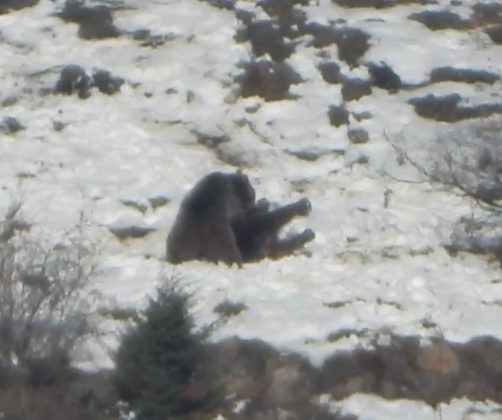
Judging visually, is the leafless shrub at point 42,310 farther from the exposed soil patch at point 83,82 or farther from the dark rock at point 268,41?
the dark rock at point 268,41

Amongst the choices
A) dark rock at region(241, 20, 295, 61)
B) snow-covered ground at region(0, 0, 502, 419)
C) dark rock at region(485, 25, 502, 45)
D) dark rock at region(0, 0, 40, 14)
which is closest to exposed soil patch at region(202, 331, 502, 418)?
snow-covered ground at region(0, 0, 502, 419)

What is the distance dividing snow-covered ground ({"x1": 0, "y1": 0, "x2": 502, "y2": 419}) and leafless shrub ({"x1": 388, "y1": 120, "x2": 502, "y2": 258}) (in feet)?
0.54

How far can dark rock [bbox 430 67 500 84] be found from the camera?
73.4 ft

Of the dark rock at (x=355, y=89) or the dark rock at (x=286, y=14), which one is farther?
the dark rock at (x=286, y=14)

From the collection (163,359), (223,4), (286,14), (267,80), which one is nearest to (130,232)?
(267,80)

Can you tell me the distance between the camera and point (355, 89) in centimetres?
2230

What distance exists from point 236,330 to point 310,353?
29.3 inches

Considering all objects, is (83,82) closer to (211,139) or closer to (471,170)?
(211,139)

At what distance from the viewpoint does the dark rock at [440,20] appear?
23.5 meters

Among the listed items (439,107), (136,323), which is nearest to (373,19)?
(439,107)

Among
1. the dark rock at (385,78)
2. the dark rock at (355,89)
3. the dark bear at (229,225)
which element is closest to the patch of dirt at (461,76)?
the dark rock at (385,78)

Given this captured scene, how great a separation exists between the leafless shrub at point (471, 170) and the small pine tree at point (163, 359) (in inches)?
161

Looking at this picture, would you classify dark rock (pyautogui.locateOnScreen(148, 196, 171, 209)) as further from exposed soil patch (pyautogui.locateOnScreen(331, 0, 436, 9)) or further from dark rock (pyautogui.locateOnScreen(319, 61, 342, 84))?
exposed soil patch (pyautogui.locateOnScreen(331, 0, 436, 9))

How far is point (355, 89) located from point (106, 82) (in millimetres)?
2762
